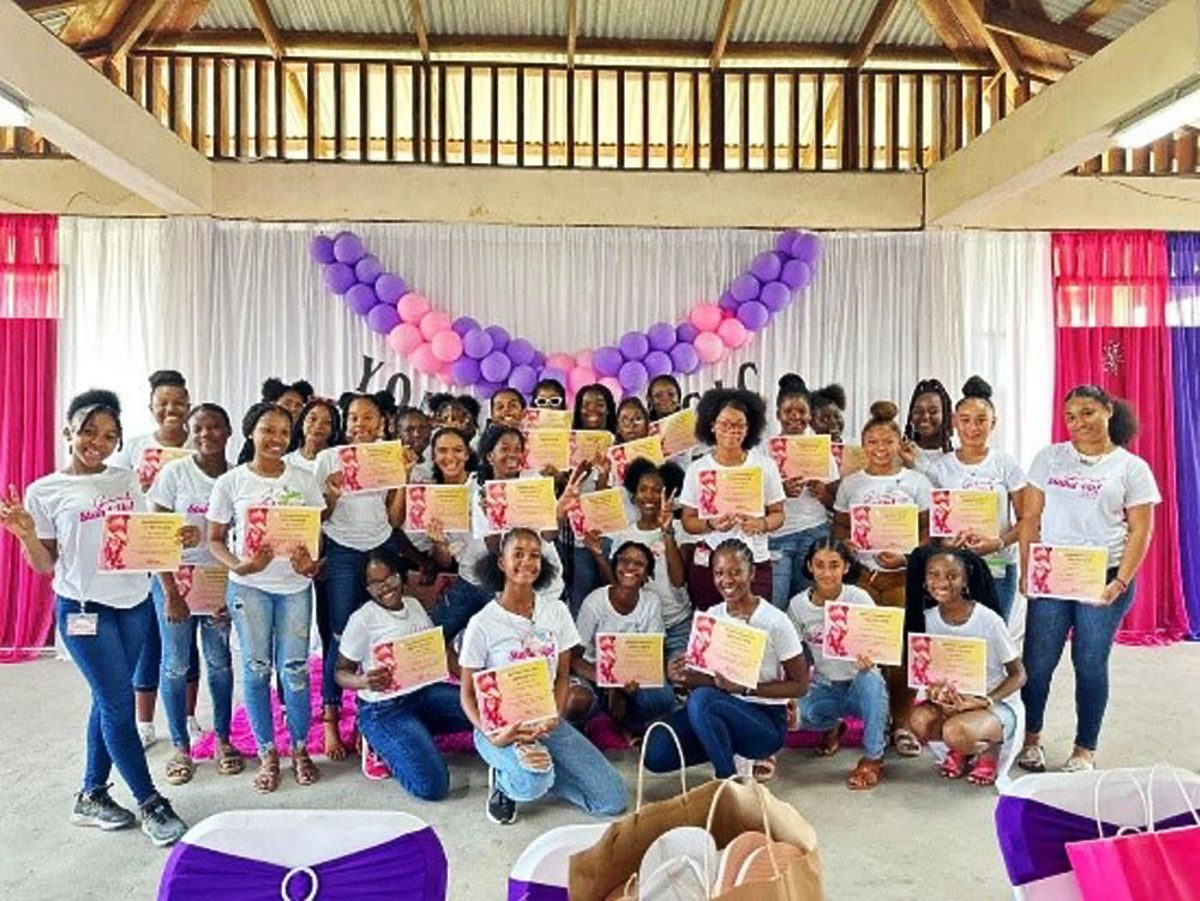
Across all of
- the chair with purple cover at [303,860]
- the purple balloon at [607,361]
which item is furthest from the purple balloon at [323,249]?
the chair with purple cover at [303,860]

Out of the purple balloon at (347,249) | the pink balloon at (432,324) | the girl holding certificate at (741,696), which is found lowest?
the girl holding certificate at (741,696)

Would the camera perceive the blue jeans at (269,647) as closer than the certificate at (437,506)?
Yes

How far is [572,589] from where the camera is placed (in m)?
4.52

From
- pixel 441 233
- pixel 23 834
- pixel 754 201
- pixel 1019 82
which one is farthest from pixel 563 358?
pixel 23 834

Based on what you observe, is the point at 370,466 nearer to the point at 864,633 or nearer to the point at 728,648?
the point at 728,648

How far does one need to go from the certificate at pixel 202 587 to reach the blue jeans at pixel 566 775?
3.51 ft

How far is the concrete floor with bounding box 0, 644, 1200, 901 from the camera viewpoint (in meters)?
2.96

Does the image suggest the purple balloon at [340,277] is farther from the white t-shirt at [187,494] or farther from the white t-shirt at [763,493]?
the white t-shirt at [763,493]

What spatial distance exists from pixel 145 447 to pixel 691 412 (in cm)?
222

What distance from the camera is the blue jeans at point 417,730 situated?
11.8 feet

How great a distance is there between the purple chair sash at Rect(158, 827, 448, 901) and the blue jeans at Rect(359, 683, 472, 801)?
7.10ft

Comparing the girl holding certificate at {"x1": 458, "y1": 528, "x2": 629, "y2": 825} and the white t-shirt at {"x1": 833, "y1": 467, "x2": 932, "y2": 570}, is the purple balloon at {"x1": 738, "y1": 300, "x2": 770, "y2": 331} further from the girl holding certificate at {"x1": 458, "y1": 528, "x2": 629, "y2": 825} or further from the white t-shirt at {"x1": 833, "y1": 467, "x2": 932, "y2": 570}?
the girl holding certificate at {"x1": 458, "y1": 528, "x2": 629, "y2": 825}

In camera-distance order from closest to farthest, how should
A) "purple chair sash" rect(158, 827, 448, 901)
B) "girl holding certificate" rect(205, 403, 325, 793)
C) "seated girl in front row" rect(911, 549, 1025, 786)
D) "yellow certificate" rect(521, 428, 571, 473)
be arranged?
1. "purple chair sash" rect(158, 827, 448, 901)
2. "girl holding certificate" rect(205, 403, 325, 793)
3. "seated girl in front row" rect(911, 549, 1025, 786)
4. "yellow certificate" rect(521, 428, 571, 473)

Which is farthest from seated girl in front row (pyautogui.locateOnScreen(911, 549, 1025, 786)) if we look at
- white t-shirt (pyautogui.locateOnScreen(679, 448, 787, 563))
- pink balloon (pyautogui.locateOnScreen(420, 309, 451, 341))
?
pink balloon (pyautogui.locateOnScreen(420, 309, 451, 341))
